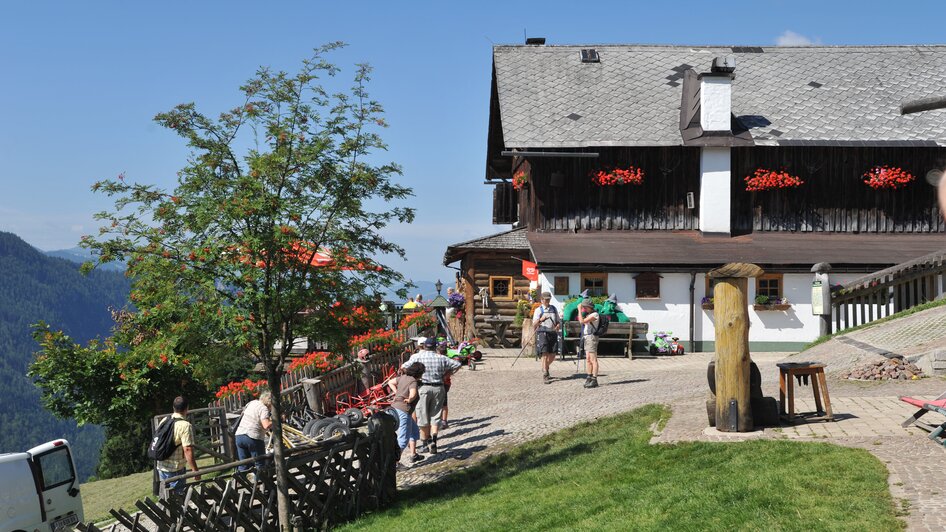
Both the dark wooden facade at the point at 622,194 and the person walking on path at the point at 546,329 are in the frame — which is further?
the dark wooden facade at the point at 622,194

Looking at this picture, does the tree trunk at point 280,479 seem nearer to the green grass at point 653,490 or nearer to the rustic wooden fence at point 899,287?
the green grass at point 653,490

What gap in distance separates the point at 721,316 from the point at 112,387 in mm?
18129

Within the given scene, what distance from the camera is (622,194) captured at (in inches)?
1132

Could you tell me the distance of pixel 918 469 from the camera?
358 inches

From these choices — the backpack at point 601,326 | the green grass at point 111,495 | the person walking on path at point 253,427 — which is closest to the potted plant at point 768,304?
the backpack at point 601,326

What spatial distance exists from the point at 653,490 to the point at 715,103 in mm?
20086

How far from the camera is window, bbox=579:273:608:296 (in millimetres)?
26125

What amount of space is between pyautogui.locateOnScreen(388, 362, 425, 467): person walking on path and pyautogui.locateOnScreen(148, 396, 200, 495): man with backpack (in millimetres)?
2952

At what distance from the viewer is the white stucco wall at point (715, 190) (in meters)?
28.0

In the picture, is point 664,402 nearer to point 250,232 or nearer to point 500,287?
point 250,232

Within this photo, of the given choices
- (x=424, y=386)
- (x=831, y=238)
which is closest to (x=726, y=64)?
(x=831, y=238)

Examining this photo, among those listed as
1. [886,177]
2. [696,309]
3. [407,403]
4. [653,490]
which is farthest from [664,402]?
A: [886,177]

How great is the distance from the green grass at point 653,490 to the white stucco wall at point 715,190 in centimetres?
1516

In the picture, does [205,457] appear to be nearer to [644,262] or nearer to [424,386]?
[424,386]
